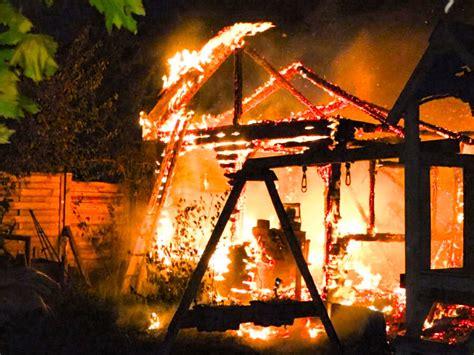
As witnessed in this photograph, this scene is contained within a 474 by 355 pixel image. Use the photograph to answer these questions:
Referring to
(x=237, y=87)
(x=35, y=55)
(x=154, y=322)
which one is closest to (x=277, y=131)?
(x=237, y=87)

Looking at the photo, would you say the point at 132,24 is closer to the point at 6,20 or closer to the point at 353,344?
the point at 6,20

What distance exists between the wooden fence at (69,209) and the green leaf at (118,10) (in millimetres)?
→ 10761

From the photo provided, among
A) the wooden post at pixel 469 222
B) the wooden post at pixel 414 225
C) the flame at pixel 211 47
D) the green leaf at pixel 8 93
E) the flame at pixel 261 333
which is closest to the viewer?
the green leaf at pixel 8 93

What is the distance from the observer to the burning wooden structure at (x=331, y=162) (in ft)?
26.3

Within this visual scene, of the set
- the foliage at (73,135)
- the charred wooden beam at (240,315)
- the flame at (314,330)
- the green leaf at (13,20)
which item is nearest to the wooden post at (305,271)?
the charred wooden beam at (240,315)

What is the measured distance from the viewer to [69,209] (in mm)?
14969

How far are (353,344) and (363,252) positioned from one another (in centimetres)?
1127

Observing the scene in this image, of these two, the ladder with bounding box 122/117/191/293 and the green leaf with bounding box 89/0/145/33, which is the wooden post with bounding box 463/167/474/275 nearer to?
the ladder with bounding box 122/117/191/293

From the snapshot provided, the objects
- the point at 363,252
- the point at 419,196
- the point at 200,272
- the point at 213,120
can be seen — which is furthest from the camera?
the point at 363,252

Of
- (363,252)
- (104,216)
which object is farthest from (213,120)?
(363,252)

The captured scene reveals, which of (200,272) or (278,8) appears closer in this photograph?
(200,272)

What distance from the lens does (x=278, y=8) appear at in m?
27.4

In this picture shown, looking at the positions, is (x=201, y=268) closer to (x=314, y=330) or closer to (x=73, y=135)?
(x=314, y=330)

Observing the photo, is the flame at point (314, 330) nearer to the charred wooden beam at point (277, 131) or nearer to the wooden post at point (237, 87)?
the charred wooden beam at point (277, 131)
